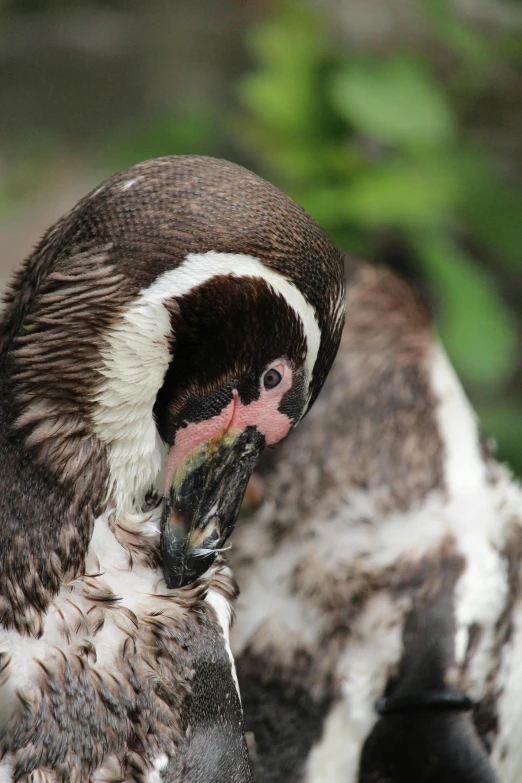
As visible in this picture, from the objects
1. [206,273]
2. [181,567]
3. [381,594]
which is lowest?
[381,594]

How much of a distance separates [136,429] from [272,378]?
18 cm

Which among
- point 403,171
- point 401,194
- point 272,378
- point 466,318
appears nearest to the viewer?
point 272,378

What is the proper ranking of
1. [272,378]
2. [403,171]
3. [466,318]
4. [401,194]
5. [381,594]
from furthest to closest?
[466,318] < [403,171] < [401,194] < [381,594] < [272,378]

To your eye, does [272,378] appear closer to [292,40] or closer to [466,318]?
[466,318]

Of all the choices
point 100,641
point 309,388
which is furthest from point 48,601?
point 309,388

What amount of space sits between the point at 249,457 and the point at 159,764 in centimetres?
38

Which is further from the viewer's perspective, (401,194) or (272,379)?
(401,194)

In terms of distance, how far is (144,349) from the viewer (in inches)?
45.9

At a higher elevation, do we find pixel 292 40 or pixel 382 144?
pixel 292 40

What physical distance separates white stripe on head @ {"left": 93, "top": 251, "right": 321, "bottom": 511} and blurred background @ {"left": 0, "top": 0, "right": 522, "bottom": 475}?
133 centimetres

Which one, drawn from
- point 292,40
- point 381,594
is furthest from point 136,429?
point 292,40

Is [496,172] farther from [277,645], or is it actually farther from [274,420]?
[274,420]

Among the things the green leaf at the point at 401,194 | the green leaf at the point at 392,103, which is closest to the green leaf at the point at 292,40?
the green leaf at the point at 392,103

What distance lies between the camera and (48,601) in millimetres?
1188
